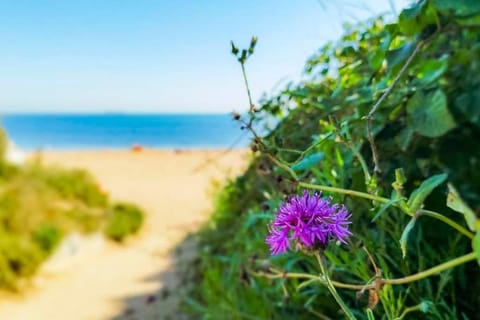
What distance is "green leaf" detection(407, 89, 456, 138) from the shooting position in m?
0.46

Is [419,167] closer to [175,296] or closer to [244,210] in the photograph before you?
[244,210]

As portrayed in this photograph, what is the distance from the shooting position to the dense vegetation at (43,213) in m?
3.10

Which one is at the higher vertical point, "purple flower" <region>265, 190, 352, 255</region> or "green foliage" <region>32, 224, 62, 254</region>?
"purple flower" <region>265, 190, 352, 255</region>

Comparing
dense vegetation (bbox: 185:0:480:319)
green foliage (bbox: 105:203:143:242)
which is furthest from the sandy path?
dense vegetation (bbox: 185:0:480:319)

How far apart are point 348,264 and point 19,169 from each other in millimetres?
4262

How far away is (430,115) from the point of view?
1.57ft

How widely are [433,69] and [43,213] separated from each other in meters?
3.83

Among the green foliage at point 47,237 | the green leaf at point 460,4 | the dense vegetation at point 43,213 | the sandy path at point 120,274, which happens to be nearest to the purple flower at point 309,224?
the green leaf at point 460,4

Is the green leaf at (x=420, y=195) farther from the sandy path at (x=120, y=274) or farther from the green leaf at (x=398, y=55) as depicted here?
the sandy path at (x=120, y=274)

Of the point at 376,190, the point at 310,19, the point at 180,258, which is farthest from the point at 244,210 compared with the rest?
the point at 180,258

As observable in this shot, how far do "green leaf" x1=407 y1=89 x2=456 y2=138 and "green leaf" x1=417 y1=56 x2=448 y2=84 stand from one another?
0.6 inches

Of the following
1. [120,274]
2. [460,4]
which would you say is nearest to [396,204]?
[460,4]

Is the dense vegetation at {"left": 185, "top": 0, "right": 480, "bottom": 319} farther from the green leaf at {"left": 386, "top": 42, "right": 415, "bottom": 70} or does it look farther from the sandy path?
the sandy path

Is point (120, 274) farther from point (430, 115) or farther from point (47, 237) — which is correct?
point (430, 115)
